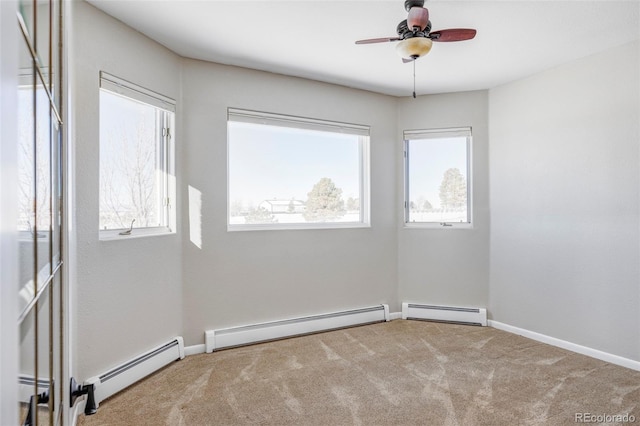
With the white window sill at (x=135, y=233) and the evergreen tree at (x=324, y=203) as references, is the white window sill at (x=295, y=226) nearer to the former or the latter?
the evergreen tree at (x=324, y=203)

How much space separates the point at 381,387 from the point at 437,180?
98.4 inches

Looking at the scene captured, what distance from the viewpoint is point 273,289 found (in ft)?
11.4

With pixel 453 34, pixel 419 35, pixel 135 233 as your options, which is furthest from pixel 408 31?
pixel 135 233

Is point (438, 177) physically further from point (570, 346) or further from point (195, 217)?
point (195, 217)

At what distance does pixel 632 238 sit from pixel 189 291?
143 inches

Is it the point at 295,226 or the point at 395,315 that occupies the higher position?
the point at 295,226

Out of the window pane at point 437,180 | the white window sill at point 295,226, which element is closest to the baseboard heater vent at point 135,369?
the white window sill at point 295,226

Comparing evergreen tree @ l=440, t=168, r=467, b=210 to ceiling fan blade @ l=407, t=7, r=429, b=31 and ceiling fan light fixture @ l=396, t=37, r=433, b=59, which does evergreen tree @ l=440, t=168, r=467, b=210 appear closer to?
ceiling fan light fixture @ l=396, t=37, r=433, b=59

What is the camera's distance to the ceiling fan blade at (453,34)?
2209 mm

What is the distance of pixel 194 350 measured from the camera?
10.2 ft

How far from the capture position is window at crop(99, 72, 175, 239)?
2.49 m

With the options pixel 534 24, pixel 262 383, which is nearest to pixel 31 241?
pixel 262 383

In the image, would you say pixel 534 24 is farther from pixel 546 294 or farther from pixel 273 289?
pixel 273 289

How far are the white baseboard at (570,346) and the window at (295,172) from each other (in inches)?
71.4
